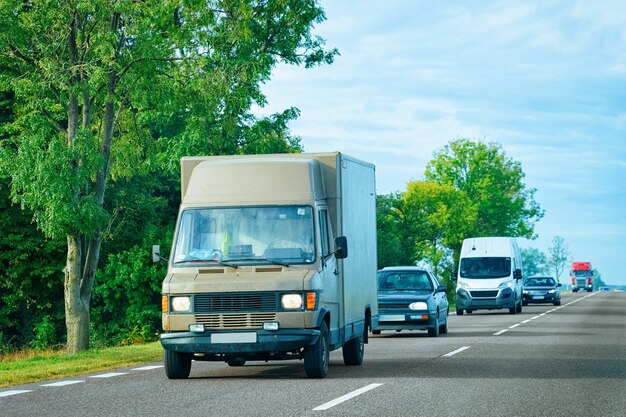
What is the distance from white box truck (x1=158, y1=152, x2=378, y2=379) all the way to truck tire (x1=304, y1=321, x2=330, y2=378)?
1cm

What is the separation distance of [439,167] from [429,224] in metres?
16.0

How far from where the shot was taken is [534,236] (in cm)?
10819

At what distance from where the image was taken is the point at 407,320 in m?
26.5

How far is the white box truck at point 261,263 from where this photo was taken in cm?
1430

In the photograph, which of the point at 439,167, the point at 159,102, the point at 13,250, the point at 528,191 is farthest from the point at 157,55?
the point at 528,191

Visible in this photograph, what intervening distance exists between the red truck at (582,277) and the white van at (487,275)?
9777cm

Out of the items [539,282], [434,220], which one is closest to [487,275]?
[539,282]

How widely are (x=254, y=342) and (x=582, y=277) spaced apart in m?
128

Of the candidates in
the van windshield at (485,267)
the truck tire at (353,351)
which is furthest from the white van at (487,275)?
the truck tire at (353,351)

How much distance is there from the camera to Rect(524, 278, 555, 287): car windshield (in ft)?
199

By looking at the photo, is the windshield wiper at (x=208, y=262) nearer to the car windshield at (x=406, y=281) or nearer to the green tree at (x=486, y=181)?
the car windshield at (x=406, y=281)

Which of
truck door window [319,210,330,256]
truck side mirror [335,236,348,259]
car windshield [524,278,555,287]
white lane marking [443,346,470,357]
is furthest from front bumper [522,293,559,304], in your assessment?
truck side mirror [335,236,348,259]

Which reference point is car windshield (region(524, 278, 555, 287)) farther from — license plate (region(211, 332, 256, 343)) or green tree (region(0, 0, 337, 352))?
license plate (region(211, 332, 256, 343))

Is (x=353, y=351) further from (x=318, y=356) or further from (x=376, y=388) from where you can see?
(x=376, y=388)
